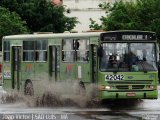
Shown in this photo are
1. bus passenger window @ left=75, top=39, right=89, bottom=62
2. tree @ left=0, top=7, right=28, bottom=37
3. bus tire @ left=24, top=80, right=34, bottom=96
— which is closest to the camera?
bus passenger window @ left=75, top=39, right=89, bottom=62

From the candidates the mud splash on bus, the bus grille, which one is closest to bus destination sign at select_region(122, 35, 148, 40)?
the bus grille

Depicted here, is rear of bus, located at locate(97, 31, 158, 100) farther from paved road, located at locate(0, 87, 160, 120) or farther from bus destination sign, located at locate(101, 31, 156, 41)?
paved road, located at locate(0, 87, 160, 120)

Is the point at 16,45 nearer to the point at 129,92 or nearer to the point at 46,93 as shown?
the point at 46,93

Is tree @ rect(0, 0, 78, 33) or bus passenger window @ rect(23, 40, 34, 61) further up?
tree @ rect(0, 0, 78, 33)

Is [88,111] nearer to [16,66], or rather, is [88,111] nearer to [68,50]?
[68,50]

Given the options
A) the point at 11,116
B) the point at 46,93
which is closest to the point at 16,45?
the point at 46,93

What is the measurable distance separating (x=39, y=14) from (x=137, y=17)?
14.5m

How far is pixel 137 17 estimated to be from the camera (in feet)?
196

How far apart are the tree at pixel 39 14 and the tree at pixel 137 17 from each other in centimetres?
851

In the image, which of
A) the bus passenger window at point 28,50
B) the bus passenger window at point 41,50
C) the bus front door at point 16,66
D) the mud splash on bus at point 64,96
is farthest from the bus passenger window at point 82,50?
the bus front door at point 16,66

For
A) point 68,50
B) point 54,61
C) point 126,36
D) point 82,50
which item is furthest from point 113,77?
point 54,61

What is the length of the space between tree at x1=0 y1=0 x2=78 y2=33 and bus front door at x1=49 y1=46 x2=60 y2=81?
42.6m

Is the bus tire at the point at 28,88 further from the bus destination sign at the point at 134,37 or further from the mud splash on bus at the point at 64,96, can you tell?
the bus destination sign at the point at 134,37

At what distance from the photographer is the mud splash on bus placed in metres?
25.0
